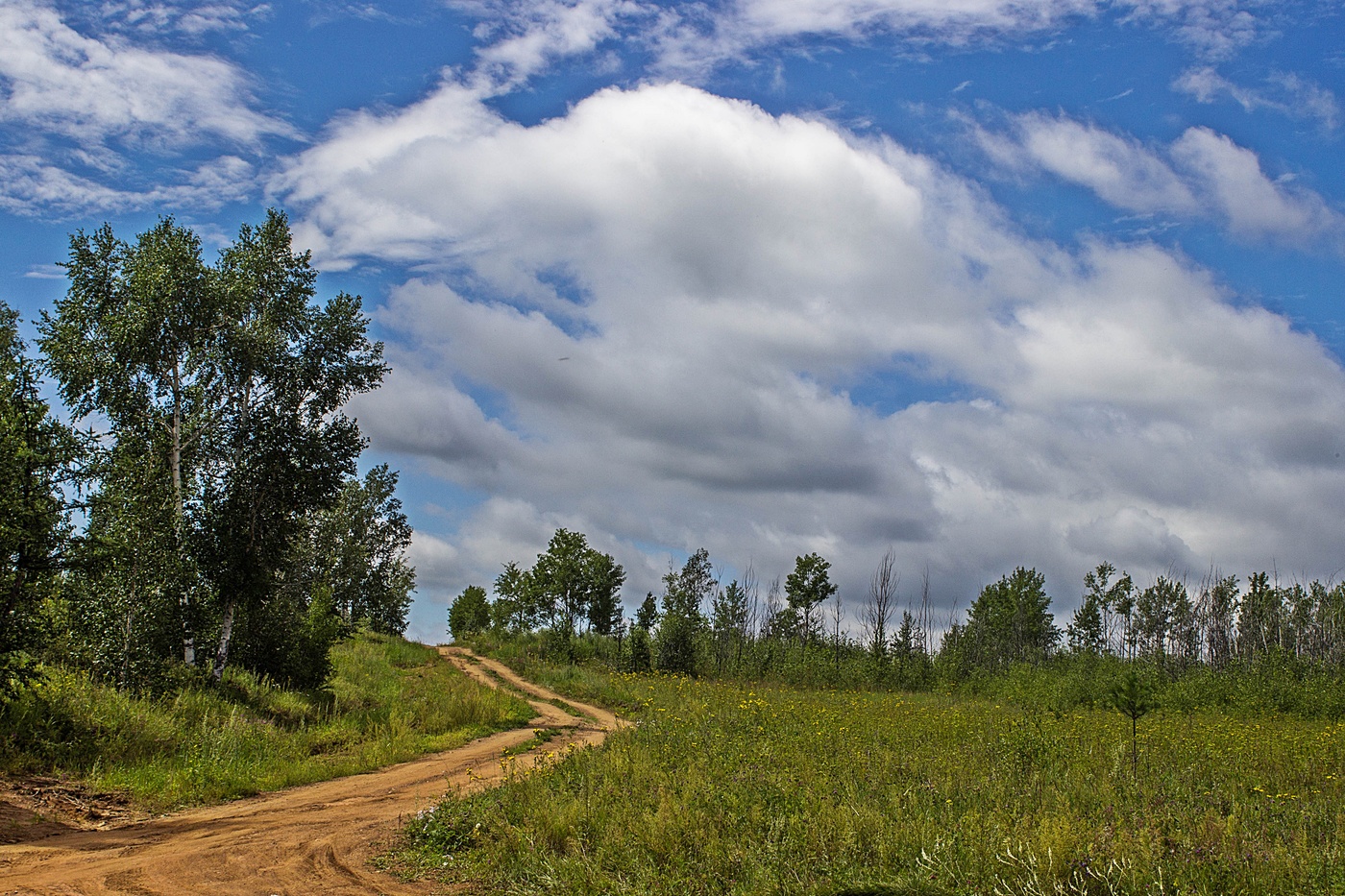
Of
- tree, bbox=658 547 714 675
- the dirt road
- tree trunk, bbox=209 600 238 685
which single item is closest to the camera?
the dirt road

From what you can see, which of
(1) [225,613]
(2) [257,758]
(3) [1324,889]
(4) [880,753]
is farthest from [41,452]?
(3) [1324,889]

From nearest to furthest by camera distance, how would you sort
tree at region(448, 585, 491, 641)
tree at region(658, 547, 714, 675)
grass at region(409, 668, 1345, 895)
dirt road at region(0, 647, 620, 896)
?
1. grass at region(409, 668, 1345, 895)
2. dirt road at region(0, 647, 620, 896)
3. tree at region(658, 547, 714, 675)
4. tree at region(448, 585, 491, 641)

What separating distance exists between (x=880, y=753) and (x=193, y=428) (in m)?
17.8

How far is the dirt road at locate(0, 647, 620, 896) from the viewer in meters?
7.89

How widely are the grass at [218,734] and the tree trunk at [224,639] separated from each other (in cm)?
41

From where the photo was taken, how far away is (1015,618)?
63.4m

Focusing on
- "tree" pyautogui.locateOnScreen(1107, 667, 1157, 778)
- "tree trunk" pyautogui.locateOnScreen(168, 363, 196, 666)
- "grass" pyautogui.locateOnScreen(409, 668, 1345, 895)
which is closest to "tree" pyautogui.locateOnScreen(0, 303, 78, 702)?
"tree trunk" pyautogui.locateOnScreen(168, 363, 196, 666)

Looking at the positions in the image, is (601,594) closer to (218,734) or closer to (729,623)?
(729,623)

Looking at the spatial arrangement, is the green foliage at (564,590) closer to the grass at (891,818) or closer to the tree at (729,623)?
the tree at (729,623)

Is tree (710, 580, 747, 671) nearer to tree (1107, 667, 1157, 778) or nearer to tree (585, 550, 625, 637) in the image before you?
tree (585, 550, 625, 637)

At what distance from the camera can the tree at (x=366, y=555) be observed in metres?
47.3

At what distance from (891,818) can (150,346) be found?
19.8 m

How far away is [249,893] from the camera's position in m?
7.78

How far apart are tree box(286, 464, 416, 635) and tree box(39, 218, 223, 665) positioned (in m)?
26.1
